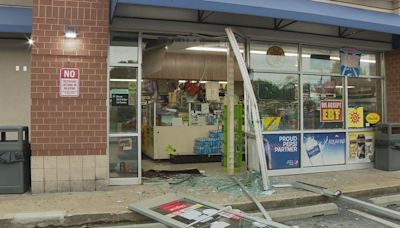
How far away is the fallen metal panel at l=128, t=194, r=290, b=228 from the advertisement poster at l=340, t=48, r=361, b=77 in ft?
18.0

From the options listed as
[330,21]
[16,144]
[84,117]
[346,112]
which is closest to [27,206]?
[16,144]

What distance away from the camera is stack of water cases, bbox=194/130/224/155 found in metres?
10.7

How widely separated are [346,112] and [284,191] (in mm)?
3388

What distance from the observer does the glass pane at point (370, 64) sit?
9.83 m

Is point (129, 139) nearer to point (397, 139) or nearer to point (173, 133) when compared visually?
point (173, 133)

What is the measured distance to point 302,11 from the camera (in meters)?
7.33

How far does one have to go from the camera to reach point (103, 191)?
6980 mm

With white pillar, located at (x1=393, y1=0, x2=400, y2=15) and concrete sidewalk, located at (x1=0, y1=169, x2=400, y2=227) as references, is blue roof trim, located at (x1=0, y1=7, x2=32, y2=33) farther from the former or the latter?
white pillar, located at (x1=393, y1=0, x2=400, y2=15)

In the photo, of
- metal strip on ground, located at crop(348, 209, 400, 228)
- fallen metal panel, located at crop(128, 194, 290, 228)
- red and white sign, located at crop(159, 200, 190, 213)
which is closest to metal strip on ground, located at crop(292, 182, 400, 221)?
metal strip on ground, located at crop(348, 209, 400, 228)

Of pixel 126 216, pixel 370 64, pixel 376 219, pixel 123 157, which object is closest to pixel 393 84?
pixel 370 64

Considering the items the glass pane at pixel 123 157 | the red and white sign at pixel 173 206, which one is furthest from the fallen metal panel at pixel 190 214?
the glass pane at pixel 123 157

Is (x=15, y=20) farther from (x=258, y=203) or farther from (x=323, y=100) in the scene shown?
(x=323, y=100)

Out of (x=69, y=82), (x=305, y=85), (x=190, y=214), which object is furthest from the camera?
(x=305, y=85)

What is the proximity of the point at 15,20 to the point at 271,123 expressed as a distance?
5588 millimetres
